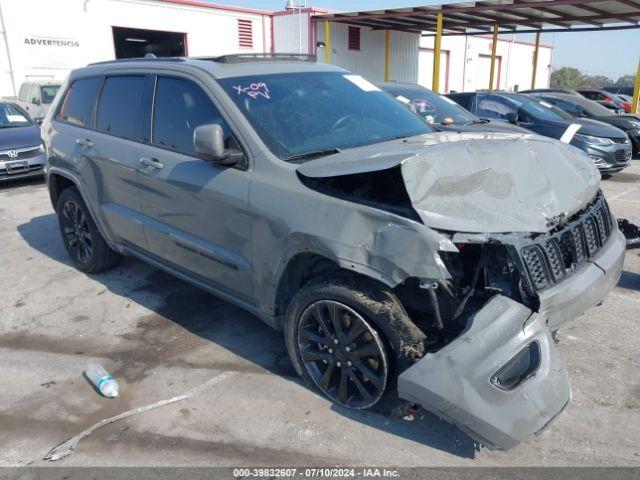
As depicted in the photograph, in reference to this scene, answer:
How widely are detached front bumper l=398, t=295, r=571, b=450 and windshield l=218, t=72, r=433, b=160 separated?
4.84 feet

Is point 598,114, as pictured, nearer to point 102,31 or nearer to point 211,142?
point 211,142

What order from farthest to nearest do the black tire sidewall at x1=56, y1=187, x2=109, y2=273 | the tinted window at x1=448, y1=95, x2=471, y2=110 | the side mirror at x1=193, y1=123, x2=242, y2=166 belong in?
the tinted window at x1=448, y1=95, x2=471, y2=110, the black tire sidewall at x1=56, y1=187, x2=109, y2=273, the side mirror at x1=193, y1=123, x2=242, y2=166

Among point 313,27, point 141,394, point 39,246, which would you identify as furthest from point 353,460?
point 313,27

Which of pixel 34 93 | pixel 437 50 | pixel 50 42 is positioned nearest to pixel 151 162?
pixel 34 93

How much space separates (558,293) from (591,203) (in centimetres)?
94

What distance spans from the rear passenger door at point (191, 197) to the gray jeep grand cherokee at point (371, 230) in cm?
1

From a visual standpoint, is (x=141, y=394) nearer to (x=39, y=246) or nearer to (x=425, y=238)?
(x=425, y=238)

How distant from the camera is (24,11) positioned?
1563cm

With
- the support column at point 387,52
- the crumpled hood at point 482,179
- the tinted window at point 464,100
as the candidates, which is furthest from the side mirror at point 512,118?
the support column at point 387,52

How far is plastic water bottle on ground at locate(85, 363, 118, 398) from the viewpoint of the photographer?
10.9ft

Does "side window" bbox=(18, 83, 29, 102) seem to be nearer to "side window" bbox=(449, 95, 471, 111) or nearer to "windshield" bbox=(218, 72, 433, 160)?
"side window" bbox=(449, 95, 471, 111)

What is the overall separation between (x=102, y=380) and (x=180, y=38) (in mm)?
18995

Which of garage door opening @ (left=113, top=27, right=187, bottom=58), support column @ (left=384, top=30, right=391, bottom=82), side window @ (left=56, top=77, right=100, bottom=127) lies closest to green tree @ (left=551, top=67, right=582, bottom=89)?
support column @ (left=384, top=30, right=391, bottom=82)

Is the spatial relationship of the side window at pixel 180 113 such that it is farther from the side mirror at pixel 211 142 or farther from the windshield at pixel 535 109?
the windshield at pixel 535 109
